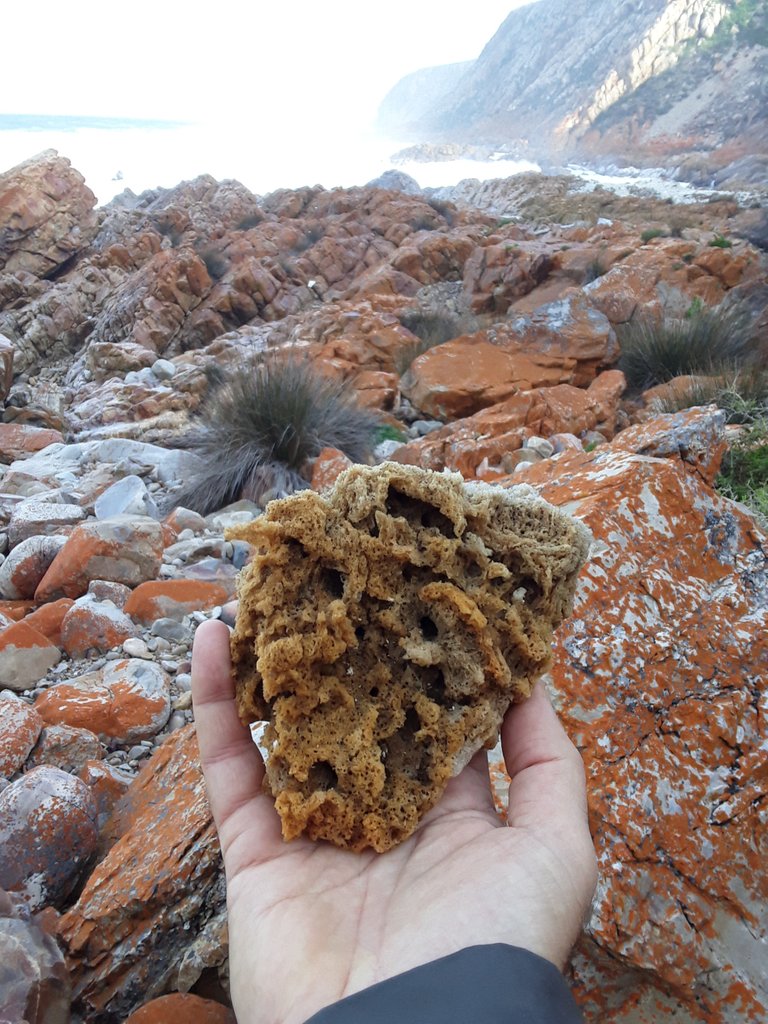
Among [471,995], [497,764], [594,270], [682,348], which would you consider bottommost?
[594,270]

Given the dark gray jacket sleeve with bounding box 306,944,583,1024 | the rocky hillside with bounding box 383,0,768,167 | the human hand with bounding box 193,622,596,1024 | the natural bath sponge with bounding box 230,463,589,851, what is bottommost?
the rocky hillside with bounding box 383,0,768,167

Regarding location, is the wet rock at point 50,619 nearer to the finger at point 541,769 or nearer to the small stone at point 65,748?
the small stone at point 65,748

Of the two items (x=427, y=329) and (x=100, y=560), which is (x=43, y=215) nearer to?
(x=427, y=329)

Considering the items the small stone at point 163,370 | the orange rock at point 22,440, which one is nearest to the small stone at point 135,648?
the orange rock at point 22,440

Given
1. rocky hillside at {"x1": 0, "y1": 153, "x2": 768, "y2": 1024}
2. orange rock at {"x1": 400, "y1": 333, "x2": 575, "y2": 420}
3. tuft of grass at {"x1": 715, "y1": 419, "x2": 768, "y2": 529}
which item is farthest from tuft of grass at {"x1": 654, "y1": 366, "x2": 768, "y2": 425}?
orange rock at {"x1": 400, "y1": 333, "x2": 575, "y2": 420}

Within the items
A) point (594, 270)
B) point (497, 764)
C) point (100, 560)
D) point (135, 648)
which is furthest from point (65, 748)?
point (594, 270)

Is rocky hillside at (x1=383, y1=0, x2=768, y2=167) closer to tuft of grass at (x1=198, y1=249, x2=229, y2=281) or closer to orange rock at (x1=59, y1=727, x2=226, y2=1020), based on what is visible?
tuft of grass at (x1=198, y1=249, x2=229, y2=281)
